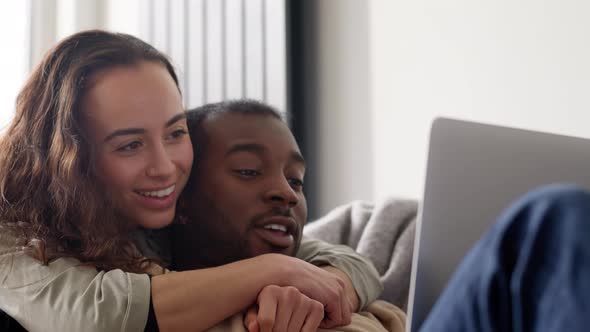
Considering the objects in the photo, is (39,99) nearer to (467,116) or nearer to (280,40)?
(467,116)

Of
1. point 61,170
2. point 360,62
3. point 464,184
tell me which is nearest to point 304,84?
point 360,62

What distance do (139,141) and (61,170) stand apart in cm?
12

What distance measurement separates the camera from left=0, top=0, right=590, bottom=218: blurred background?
1803 mm

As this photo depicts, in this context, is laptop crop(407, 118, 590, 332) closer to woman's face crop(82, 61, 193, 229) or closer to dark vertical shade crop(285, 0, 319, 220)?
woman's face crop(82, 61, 193, 229)

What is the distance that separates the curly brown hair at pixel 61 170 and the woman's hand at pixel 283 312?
0.64 feet

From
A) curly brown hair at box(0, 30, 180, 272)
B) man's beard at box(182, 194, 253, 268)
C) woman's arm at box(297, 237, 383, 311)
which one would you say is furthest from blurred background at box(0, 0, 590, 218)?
curly brown hair at box(0, 30, 180, 272)

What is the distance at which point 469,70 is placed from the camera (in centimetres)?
199

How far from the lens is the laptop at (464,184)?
866mm

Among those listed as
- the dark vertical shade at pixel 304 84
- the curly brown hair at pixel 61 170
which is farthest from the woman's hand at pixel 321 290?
the dark vertical shade at pixel 304 84

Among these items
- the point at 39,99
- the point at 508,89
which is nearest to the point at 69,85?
the point at 39,99

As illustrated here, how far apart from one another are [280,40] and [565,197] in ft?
6.30

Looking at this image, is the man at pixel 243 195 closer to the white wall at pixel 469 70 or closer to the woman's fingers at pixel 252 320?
the woman's fingers at pixel 252 320

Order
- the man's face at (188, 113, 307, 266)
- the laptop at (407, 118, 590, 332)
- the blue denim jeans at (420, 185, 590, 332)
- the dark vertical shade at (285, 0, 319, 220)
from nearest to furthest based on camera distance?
1. the blue denim jeans at (420, 185, 590, 332)
2. the laptop at (407, 118, 590, 332)
3. the man's face at (188, 113, 307, 266)
4. the dark vertical shade at (285, 0, 319, 220)

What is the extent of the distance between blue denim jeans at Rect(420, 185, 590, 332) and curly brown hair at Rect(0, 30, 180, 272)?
0.52 m
